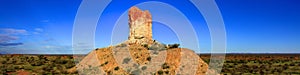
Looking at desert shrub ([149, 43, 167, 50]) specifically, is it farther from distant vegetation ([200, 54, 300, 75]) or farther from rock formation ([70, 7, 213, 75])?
distant vegetation ([200, 54, 300, 75])

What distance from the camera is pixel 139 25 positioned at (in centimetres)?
5072

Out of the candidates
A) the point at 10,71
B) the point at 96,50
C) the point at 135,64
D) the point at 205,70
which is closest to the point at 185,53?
the point at 205,70

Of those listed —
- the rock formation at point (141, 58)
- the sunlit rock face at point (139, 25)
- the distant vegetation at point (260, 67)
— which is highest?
the sunlit rock face at point (139, 25)

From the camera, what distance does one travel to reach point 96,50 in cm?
5534

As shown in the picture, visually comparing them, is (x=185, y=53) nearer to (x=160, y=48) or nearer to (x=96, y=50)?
(x=160, y=48)

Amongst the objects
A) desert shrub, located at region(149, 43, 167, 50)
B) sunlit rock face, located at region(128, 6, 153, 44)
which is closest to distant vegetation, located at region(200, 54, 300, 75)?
desert shrub, located at region(149, 43, 167, 50)

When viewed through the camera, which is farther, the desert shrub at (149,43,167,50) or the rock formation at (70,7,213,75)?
the desert shrub at (149,43,167,50)

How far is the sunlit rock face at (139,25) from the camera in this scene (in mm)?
50778

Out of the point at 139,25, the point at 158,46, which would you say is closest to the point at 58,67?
the point at 139,25

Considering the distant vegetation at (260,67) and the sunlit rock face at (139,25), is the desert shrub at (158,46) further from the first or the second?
the distant vegetation at (260,67)

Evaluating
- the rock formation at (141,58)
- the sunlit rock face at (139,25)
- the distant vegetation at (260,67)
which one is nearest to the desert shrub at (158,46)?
the rock formation at (141,58)

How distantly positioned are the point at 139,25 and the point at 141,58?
196 inches

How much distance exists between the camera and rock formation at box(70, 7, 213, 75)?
46.2 metres

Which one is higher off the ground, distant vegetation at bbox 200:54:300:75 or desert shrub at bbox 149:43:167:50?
desert shrub at bbox 149:43:167:50
